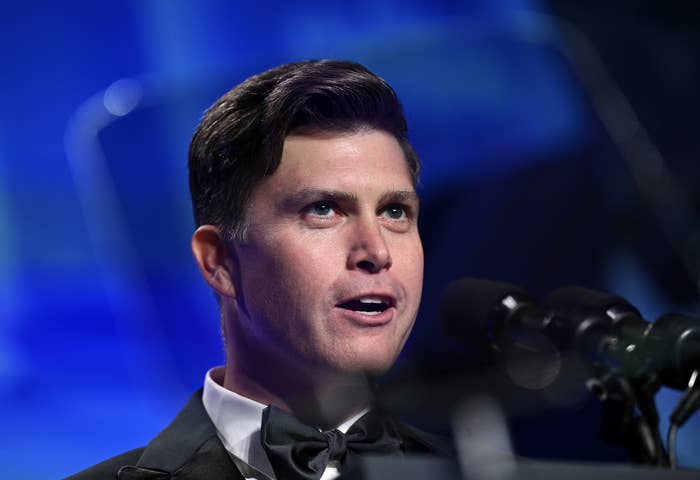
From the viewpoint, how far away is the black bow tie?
4.27ft

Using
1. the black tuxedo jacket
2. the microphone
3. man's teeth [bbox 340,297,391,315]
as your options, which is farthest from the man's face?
the microphone

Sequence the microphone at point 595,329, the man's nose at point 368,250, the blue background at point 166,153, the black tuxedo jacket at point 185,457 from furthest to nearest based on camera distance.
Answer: the blue background at point 166,153 < the black tuxedo jacket at point 185,457 < the man's nose at point 368,250 < the microphone at point 595,329

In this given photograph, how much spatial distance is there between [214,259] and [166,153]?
17.7 inches

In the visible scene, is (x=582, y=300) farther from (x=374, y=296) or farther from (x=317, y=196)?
(x=317, y=196)

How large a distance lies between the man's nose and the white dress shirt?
29 cm

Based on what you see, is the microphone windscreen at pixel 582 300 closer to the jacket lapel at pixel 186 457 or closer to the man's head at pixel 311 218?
the man's head at pixel 311 218

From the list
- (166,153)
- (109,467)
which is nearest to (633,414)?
(109,467)

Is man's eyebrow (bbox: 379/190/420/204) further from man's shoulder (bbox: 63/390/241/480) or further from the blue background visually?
man's shoulder (bbox: 63/390/241/480)

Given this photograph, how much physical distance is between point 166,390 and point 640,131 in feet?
3.20

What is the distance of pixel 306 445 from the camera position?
4.29 ft

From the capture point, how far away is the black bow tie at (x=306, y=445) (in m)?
1.30

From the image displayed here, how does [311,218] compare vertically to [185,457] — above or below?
above

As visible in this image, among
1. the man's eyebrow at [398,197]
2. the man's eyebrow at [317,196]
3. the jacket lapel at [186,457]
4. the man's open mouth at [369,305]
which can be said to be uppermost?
the man's eyebrow at [317,196]

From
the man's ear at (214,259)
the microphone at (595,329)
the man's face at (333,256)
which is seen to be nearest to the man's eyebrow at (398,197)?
the man's face at (333,256)
